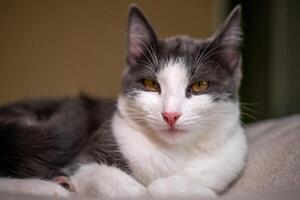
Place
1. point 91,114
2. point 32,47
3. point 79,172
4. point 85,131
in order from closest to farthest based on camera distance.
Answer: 1. point 79,172
2. point 85,131
3. point 91,114
4. point 32,47

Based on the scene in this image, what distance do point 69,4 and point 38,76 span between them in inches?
20.2

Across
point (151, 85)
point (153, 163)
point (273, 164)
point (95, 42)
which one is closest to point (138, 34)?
point (151, 85)

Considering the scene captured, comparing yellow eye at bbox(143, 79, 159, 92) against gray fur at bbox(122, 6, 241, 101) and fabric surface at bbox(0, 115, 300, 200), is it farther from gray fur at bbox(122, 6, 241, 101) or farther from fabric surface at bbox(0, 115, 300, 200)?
fabric surface at bbox(0, 115, 300, 200)

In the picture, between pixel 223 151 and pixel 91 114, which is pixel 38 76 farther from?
pixel 223 151

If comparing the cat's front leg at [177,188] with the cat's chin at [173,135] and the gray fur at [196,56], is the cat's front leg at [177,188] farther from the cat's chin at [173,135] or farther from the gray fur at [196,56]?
the gray fur at [196,56]

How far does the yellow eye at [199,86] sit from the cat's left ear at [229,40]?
0.13 metres

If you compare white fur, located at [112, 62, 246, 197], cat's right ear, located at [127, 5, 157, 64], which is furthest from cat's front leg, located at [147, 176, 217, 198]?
cat's right ear, located at [127, 5, 157, 64]

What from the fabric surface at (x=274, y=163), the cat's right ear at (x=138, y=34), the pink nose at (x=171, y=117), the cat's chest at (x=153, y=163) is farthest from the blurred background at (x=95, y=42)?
the pink nose at (x=171, y=117)

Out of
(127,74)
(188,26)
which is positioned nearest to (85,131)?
(127,74)

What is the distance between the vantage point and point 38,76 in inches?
101

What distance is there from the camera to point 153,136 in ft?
4.24

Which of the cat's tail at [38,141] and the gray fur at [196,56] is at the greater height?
the gray fur at [196,56]

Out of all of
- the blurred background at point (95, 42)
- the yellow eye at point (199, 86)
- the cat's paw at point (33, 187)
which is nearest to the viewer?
the cat's paw at point (33, 187)

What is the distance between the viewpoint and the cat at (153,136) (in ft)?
3.80
